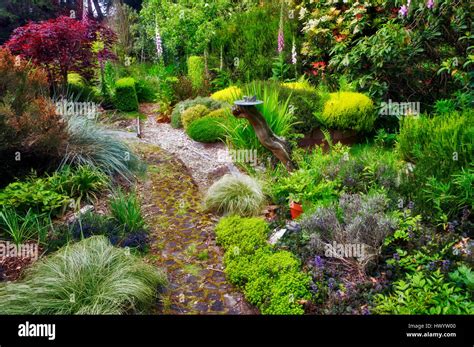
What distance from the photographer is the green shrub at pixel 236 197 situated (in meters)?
4.79

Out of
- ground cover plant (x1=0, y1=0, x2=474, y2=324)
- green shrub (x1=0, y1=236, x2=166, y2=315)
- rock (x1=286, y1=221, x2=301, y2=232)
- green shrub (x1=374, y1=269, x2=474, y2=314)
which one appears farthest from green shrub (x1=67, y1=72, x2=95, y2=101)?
green shrub (x1=374, y1=269, x2=474, y2=314)

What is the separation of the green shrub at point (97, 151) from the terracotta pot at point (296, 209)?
7.26ft

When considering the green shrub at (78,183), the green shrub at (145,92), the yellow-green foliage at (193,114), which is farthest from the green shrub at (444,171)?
the green shrub at (145,92)

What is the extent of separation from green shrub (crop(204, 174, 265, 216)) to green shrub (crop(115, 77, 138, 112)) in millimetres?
5375

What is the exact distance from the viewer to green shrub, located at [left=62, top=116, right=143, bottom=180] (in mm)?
5297

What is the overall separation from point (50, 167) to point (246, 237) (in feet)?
8.34

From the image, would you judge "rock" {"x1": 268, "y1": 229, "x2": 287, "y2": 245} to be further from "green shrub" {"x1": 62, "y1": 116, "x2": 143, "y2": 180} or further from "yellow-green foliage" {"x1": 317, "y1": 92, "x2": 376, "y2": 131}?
"yellow-green foliage" {"x1": 317, "y1": 92, "x2": 376, "y2": 131}

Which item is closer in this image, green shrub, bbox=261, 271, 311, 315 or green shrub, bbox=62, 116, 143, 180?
green shrub, bbox=261, 271, 311, 315

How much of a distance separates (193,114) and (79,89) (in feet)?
9.51

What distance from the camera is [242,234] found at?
4219 millimetres

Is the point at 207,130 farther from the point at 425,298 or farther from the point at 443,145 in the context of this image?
the point at 425,298

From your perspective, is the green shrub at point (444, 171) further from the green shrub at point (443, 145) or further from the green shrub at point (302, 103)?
the green shrub at point (302, 103)
